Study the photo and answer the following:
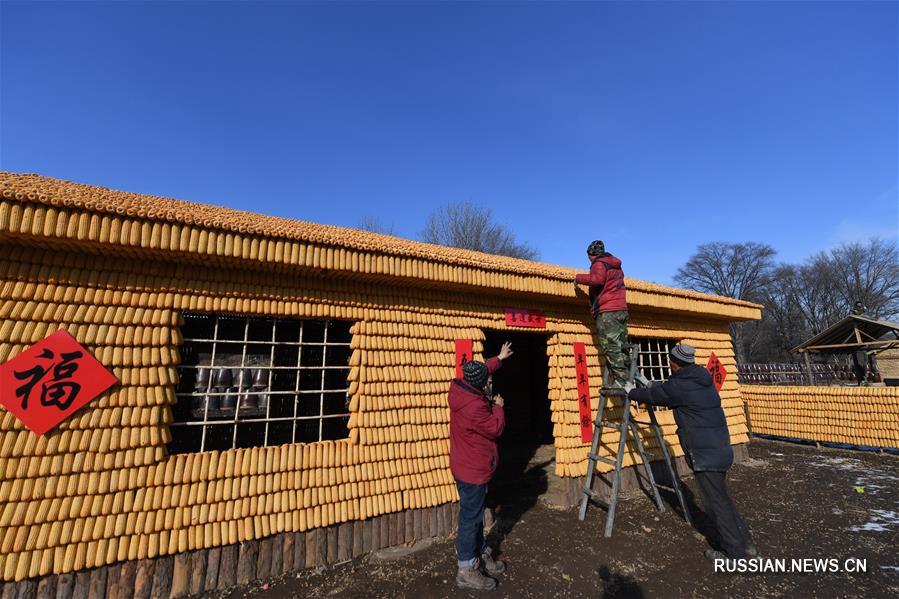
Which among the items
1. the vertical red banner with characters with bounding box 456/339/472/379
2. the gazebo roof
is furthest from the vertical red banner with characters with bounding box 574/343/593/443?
the gazebo roof

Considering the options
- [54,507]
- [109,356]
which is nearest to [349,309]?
[109,356]

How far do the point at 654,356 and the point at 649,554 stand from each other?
484 cm

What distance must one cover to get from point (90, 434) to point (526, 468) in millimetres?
7483

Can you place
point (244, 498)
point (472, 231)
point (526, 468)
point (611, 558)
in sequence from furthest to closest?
point (472, 231) → point (526, 468) → point (611, 558) → point (244, 498)

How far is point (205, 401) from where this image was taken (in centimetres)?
435

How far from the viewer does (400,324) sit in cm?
537

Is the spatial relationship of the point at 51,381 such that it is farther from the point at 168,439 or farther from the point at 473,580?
the point at 473,580

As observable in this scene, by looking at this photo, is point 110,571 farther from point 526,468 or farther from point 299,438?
point 526,468

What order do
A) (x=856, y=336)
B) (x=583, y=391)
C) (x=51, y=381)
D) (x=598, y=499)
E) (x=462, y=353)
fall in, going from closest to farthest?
(x=51, y=381) → (x=462, y=353) → (x=598, y=499) → (x=583, y=391) → (x=856, y=336)

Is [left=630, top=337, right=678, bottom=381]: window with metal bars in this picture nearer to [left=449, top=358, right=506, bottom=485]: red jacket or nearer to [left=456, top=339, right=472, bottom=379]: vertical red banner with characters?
[left=456, top=339, right=472, bottom=379]: vertical red banner with characters

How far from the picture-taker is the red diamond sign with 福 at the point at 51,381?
3.46 m

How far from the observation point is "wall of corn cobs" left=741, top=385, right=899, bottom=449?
9516 mm

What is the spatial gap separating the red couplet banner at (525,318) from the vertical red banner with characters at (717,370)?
503cm

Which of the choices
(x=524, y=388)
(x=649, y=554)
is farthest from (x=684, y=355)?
(x=524, y=388)
